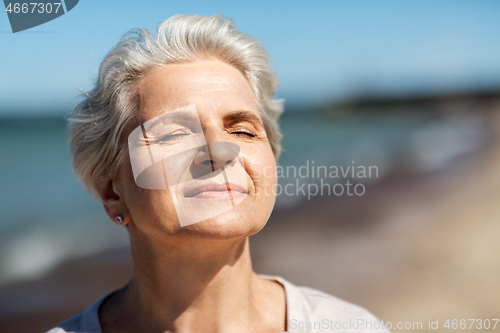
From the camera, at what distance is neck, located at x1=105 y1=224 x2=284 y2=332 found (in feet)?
6.33

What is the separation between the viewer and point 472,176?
730 centimetres

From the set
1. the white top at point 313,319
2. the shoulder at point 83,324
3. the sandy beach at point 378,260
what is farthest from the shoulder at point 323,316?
the sandy beach at point 378,260

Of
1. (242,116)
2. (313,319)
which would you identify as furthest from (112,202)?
(313,319)

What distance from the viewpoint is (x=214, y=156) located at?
174 centimetres

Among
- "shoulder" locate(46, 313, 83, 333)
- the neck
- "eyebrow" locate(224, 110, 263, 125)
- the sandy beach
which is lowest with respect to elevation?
the sandy beach

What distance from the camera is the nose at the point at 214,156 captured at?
1747 millimetres

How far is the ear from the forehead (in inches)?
19.2

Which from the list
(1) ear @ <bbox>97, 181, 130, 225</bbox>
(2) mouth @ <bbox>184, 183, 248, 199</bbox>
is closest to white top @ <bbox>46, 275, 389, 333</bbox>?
(1) ear @ <bbox>97, 181, 130, 225</bbox>

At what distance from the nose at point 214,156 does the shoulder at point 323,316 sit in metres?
0.93

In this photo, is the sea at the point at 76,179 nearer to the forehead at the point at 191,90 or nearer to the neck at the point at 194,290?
the forehead at the point at 191,90

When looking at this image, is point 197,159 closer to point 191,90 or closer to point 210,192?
point 210,192

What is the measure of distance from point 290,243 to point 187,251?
4.38 meters

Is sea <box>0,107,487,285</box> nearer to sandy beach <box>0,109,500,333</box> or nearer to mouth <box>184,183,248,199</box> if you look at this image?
sandy beach <box>0,109,500,333</box>

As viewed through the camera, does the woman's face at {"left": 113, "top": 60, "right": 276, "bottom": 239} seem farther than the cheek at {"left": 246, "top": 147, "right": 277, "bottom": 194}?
No
